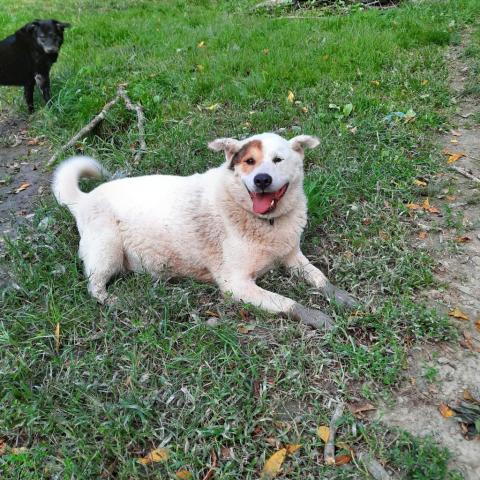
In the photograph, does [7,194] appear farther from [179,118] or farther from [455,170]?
[455,170]

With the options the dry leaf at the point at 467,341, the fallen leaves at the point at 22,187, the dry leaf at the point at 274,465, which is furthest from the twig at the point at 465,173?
the fallen leaves at the point at 22,187

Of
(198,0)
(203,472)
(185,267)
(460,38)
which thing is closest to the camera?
(203,472)

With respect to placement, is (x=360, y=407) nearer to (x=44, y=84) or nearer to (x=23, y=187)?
(x=23, y=187)

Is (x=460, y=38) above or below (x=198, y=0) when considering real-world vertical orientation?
below

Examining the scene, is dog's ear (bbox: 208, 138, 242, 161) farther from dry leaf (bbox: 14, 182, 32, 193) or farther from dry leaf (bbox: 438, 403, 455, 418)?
dry leaf (bbox: 14, 182, 32, 193)

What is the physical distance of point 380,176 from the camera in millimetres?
4160

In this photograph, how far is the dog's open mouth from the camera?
313cm

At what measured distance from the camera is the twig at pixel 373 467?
7.00ft

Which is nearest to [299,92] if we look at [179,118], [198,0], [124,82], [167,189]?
[179,118]

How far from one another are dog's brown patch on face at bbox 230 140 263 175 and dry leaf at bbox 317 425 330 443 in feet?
5.16

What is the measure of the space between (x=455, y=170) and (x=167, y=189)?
101 inches

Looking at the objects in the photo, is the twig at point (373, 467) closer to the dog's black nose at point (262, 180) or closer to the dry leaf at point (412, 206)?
the dog's black nose at point (262, 180)

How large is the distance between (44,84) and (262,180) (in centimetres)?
412

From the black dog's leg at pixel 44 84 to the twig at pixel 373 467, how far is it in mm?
5307
